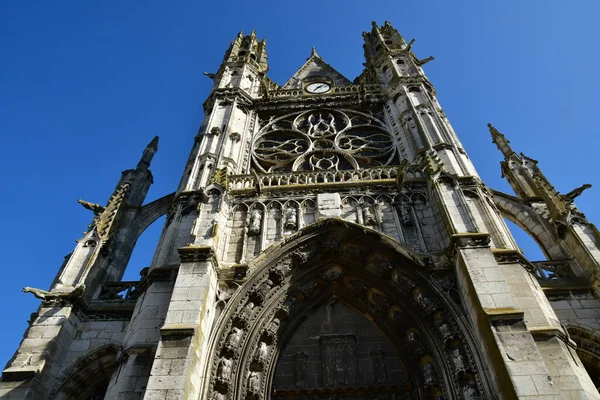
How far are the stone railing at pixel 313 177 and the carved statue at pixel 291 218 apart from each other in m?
1.00

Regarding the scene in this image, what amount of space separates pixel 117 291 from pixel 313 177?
520 centimetres

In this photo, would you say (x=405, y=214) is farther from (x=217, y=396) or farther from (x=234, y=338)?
(x=217, y=396)

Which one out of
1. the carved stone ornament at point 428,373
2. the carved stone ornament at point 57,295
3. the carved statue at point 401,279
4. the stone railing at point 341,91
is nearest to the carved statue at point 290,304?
the carved statue at point 401,279

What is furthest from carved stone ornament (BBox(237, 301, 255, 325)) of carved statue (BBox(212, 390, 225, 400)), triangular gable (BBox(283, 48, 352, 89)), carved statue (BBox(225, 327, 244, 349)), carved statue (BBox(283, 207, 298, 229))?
triangular gable (BBox(283, 48, 352, 89))

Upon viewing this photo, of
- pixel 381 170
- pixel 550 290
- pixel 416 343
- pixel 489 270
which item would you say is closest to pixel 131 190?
pixel 381 170

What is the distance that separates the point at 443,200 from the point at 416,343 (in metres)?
3.02

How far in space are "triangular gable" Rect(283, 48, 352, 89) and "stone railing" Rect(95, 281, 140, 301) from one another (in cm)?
1196

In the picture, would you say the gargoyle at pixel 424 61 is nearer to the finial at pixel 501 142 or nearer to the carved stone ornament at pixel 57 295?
the finial at pixel 501 142

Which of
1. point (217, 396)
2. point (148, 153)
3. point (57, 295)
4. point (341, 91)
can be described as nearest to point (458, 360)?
point (217, 396)

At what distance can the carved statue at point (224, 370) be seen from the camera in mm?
7336

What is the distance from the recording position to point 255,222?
33.3 ft

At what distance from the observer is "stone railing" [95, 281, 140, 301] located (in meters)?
10.1

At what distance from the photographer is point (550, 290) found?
909 cm

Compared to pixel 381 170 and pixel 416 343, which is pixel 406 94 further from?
pixel 416 343
